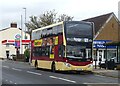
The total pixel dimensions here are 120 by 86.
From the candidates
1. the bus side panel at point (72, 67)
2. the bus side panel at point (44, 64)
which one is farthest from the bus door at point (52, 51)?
the bus side panel at point (72, 67)

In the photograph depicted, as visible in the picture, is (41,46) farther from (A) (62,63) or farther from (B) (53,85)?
(B) (53,85)

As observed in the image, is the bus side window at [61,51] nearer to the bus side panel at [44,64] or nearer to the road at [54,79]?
the road at [54,79]

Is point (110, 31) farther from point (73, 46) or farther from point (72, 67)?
point (72, 67)

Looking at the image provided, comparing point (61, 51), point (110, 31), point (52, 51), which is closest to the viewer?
point (61, 51)

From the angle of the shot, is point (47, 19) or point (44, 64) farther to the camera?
point (47, 19)

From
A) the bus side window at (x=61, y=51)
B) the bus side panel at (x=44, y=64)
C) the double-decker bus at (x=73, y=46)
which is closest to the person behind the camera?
the double-decker bus at (x=73, y=46)

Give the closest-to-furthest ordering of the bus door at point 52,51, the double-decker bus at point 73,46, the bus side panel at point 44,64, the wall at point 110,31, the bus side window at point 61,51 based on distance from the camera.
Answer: the double-decker bus at point 73,46
the bus side window at point 61,51
the bus door at point 52,51
the bus side panel at point 44,64
the wall at point 110,31

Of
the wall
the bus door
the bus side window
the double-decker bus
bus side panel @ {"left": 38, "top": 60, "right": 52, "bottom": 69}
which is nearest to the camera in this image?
the double-decker bus

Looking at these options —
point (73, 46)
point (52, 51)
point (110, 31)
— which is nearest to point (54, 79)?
point (73, 46)

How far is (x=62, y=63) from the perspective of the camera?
30.4m

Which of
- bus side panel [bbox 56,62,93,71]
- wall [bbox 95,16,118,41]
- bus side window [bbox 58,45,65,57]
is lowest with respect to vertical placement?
bus side panel [bbox 56,62,93,71]

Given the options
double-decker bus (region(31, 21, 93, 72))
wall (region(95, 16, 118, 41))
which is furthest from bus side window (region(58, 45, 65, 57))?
wall (region(95, 16, 118, 41))

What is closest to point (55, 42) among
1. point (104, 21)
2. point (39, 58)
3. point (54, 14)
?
point (39, 58)

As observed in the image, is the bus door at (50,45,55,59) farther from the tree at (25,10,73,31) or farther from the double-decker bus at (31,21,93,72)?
the tree at (25,10,73,31)
